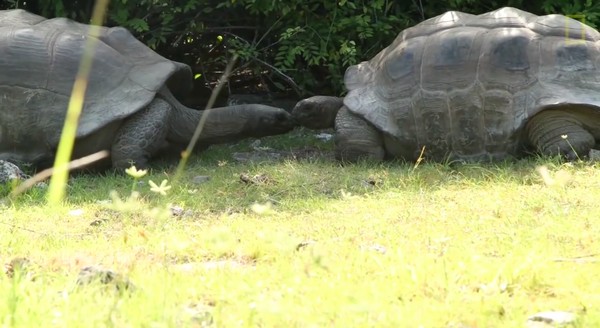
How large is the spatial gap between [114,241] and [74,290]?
4.41ft

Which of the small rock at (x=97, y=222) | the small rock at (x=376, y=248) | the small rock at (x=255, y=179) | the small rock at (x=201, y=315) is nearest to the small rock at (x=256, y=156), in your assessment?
the small rock at (x=255, y=179)

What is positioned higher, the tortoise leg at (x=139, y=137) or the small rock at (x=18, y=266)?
the small rock at (x=18, y=266)

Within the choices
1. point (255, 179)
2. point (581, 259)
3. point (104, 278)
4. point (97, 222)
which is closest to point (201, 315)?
point (104, 278)

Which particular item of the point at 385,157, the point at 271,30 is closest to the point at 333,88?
the point at 271,30

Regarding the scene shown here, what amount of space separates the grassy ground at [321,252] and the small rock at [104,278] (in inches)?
1.1

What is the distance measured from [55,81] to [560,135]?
153 inches

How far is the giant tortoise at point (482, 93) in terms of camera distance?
6531 mm

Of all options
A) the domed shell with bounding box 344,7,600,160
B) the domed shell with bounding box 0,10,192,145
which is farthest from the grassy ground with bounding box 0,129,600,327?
the domed shell with bounding box 0,10,192,145

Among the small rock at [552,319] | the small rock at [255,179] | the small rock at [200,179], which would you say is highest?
the small rock at [552,319]

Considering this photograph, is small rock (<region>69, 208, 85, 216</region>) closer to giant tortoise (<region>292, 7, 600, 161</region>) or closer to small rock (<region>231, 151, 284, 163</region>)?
small rock (<region>231, 151, 284, 163</region>)

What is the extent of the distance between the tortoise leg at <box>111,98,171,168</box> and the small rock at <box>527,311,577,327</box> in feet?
16.3

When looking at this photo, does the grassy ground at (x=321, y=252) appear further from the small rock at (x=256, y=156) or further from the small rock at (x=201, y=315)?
the small rock at (x=256, y=156)

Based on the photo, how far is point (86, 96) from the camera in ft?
23.4

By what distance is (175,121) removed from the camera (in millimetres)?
7766
